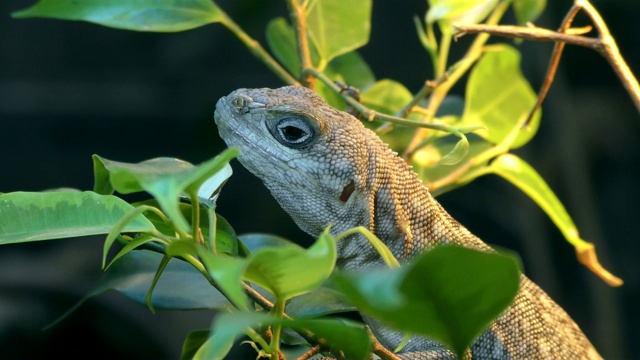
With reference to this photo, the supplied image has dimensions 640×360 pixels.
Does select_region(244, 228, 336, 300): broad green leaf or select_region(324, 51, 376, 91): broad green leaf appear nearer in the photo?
select_region(244, 228, 336, 300): broad green leaf

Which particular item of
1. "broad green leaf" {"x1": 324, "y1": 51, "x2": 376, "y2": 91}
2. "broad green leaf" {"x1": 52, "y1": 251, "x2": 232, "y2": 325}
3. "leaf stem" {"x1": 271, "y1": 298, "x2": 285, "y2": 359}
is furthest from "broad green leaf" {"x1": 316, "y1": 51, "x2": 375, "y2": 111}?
"leaf stem" {"x1": 271, "y1": 298, "x2": 285, "y2": 359}

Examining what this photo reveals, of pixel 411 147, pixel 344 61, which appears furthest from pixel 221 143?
pixel 411 147

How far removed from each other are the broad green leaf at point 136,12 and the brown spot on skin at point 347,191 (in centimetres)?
40

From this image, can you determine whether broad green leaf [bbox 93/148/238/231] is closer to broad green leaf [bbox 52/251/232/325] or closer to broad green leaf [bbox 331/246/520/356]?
broad green leaf [bbox 331/246/520/356]

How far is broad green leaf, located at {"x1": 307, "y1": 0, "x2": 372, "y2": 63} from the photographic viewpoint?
1444 mm

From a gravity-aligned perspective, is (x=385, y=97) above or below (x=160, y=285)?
above

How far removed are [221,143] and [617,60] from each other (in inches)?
57.4

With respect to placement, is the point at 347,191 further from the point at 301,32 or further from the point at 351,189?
the point at 301,32

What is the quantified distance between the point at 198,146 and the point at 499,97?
1202 mm

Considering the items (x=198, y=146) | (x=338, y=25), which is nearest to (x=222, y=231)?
(x=338, y=25)

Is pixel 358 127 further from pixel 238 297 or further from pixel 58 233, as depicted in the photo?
pixel 238 297

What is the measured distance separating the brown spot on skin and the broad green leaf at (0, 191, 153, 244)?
546 mm

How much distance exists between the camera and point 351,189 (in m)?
1.27

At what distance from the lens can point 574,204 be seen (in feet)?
9.02
